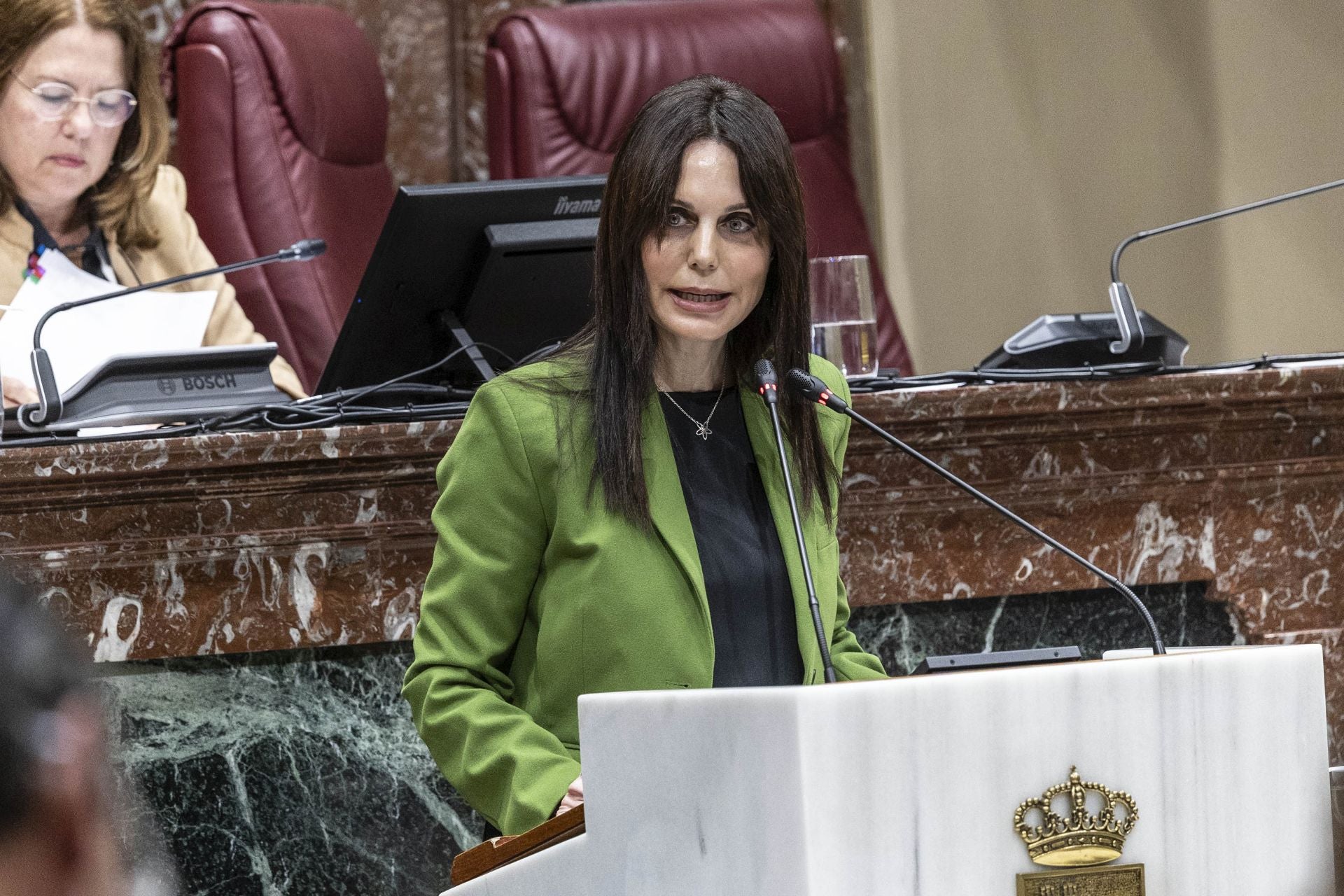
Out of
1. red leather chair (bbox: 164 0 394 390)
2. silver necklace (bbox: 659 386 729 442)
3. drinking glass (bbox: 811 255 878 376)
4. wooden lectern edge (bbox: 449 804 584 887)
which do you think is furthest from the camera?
red leather chair (bbox: 164 0 394 390)

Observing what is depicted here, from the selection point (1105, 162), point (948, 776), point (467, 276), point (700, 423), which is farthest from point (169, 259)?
point (948, 776)


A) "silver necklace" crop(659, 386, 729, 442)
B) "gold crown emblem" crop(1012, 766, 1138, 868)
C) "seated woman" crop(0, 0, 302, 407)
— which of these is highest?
"seated woman" crop(0, 0, 302, 407)

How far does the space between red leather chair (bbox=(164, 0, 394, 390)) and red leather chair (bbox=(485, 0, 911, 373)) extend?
15.7 inches

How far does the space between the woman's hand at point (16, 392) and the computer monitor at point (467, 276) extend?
0.47 m

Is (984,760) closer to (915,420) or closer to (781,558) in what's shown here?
(781,558)

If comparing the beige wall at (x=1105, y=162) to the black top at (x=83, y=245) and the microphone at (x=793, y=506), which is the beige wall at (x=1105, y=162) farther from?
the black top at (x=83, y=245)

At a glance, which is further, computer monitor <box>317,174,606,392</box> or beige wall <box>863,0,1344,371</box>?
beige wall <box>863,0,1344,371</box>

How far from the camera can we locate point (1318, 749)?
1021 mm

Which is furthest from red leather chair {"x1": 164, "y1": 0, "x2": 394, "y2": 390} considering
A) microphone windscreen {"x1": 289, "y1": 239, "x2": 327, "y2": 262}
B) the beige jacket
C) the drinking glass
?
the drinking glass

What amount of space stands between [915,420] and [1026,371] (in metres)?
0.17

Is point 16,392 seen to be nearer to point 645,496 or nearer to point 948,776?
point 645,496

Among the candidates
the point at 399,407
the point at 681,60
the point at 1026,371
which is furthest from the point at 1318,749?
the point at 681,60

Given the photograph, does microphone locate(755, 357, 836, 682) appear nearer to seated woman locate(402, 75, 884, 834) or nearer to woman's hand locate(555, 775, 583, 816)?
seated woman locate(402, 75, 884, 834)

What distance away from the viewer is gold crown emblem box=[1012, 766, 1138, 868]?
3.15ft
